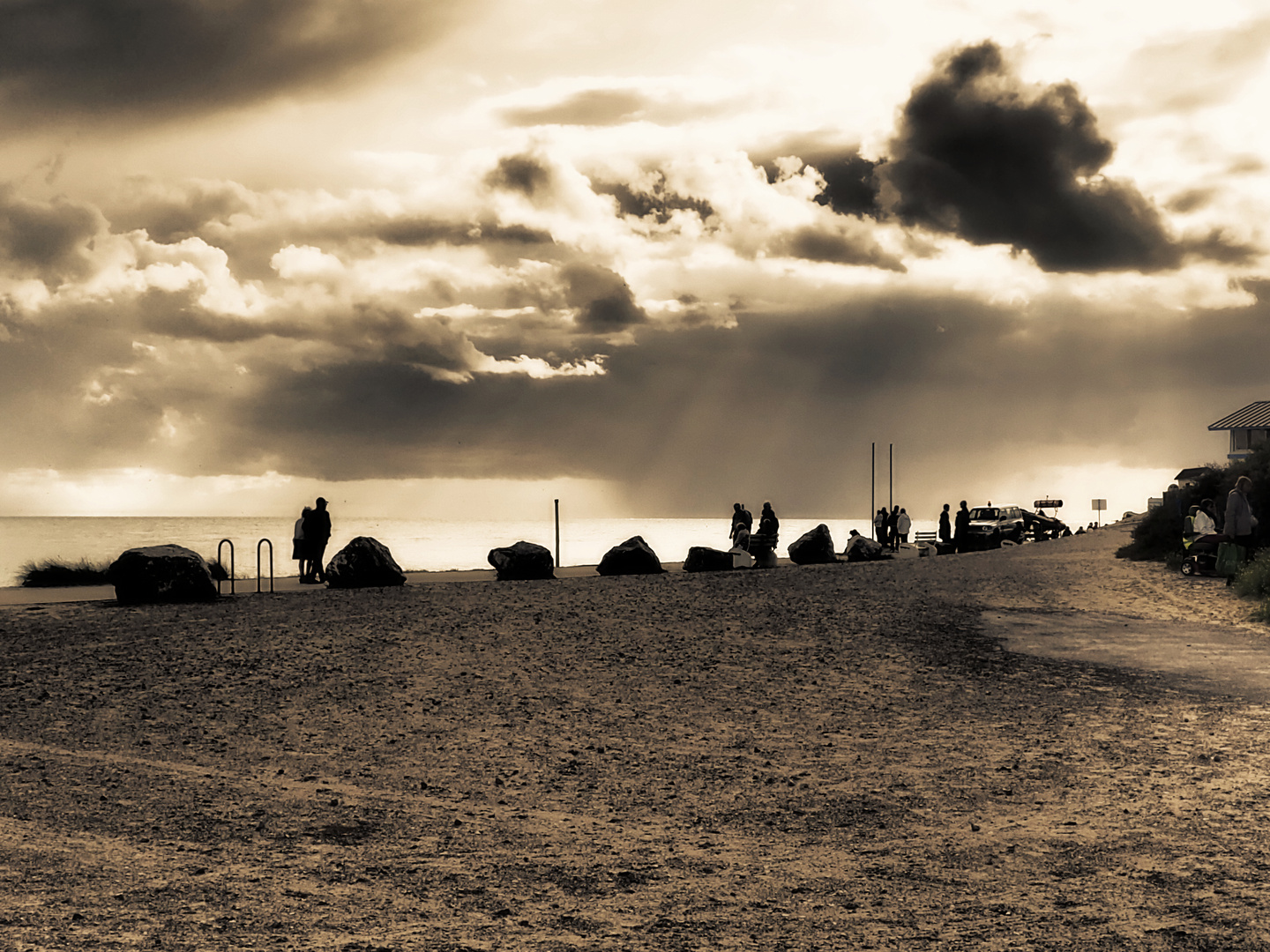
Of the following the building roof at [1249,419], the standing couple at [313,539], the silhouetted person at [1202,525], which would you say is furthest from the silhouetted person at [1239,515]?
the building roof at [1249,419]

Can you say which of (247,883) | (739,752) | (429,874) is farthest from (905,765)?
(247,883)

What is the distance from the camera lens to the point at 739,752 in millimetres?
8703

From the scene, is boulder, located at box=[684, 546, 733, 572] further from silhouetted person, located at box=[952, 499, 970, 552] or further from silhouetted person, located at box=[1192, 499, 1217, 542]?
silhouetted person, located at box=[952, 499, 970, 552]

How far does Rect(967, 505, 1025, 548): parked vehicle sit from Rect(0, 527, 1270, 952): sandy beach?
96.7 ft

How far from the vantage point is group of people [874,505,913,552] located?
40.2 m

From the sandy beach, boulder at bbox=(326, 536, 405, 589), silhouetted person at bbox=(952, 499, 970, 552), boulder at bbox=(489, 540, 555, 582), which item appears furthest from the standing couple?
silhouetted person at bbox=(952, 499, 970, 552)

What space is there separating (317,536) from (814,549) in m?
14.7

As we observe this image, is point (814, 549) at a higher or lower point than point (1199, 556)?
higher

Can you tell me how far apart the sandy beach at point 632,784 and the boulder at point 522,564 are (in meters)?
8.65

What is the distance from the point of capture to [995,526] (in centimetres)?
4659

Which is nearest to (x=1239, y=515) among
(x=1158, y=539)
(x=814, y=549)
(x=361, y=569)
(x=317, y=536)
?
(x=1158, y=539)

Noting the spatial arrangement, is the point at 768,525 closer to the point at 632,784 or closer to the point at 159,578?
the point at 159,578

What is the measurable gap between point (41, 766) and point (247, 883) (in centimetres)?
349

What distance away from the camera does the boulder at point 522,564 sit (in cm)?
2461
